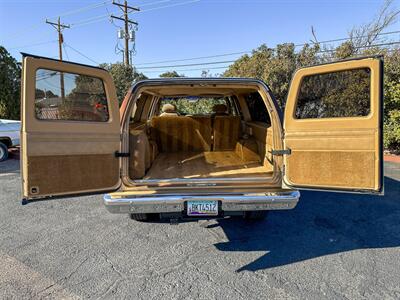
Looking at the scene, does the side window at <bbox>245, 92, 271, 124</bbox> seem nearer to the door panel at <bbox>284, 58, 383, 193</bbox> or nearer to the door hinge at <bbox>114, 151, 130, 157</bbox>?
the door panel at <bbox>284, 58, 383, 193</bbox>

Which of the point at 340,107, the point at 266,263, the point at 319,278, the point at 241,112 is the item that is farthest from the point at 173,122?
the point at 319,278

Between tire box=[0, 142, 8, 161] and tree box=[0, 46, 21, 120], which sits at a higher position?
tree box=[0, 46, 21, 120]

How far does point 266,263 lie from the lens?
3.00 metres

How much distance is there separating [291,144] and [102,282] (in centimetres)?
229

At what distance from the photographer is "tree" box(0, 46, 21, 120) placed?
14164 mm

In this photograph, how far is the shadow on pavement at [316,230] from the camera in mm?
3265

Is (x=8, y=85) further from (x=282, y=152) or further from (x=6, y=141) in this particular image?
(x=282, y=152)

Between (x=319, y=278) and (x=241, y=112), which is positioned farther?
(x=241, y=112)

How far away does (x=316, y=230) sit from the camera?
12.6 feet

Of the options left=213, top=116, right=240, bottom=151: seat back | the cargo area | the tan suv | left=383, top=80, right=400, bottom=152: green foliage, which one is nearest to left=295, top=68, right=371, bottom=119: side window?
the tan suv

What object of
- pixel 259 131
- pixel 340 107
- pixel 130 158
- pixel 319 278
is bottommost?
pixel 319 278

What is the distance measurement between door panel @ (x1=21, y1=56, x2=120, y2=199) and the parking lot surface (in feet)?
2.78

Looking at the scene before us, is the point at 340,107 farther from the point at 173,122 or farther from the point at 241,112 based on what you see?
the point at 173,122

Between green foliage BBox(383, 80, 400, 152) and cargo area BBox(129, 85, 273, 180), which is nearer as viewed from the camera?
cargo area BBox(129, 85, 273, 180)
